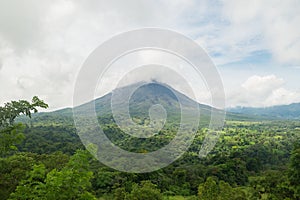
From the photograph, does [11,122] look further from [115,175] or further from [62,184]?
[115,175]

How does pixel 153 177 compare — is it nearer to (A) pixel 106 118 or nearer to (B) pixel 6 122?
(B) pixel 6 122

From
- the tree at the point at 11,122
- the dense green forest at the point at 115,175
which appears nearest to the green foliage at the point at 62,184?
the dense green forest at the point at 115,175

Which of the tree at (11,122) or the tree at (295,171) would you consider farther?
the tree at (295,171)

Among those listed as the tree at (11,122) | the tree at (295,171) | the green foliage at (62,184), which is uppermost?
the tree at (11,122)

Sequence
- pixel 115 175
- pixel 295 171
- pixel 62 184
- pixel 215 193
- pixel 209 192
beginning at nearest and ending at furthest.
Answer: pixel 62 184, pixel 209 192, pixel 215 193, pixel 295 171, pixel 115 175

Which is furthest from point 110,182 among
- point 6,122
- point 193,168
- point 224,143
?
point 224,143

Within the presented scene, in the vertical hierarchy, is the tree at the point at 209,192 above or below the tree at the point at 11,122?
below

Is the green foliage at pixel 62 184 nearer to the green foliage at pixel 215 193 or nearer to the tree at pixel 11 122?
the tree at pixel 11 122

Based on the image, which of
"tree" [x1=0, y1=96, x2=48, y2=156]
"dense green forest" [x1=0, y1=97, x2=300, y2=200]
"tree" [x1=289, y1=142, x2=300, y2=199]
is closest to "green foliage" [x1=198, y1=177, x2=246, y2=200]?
"dense green forest" [x1=0, y1=97, x2=300, y2=200]

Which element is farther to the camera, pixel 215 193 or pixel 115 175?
pixel 115 175

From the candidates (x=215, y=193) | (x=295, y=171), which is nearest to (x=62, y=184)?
(x=215, y=193)

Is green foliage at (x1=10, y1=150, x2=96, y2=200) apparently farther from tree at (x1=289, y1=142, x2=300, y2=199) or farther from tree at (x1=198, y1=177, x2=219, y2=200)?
tree at (x1=289, y1=142, x2=300, y2=199)
